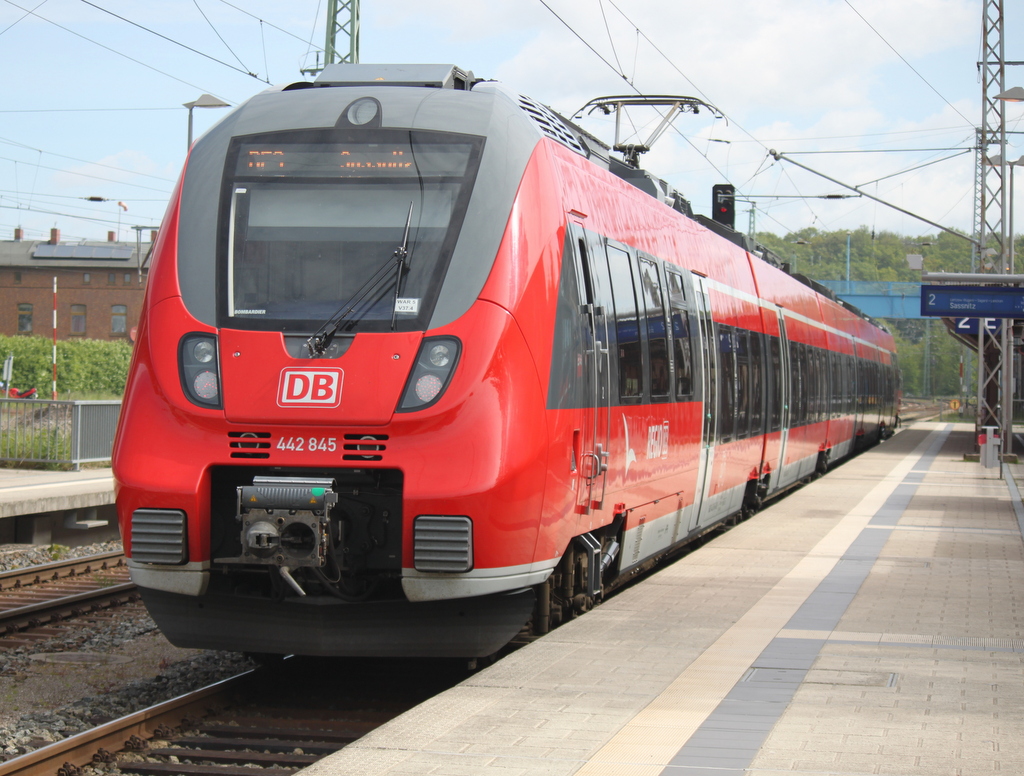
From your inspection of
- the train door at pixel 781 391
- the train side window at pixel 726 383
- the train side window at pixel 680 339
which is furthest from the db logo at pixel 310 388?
the train door at pixel 781 391

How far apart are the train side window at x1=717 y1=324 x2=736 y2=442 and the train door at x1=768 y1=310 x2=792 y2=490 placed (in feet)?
11.0

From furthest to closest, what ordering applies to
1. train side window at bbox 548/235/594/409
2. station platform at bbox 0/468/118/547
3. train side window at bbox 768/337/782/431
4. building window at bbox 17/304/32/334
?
building window at bbox 17/304/32/334 → train side window at bbox 768/337/782/431 → station platform at bbox 0/468/118/547 → train side window at bbox 548/235/594/409

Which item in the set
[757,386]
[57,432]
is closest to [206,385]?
[757,386]

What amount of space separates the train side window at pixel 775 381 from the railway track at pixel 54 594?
27.5 feet

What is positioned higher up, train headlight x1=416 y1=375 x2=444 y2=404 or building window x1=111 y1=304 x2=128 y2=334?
building window x1=111 y1=304 x2=128 y2=334

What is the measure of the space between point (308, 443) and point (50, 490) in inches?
452

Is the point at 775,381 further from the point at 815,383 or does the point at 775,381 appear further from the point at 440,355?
the point at 440,355

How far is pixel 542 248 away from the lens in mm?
6969

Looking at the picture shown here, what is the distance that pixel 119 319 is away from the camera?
70.7 metres

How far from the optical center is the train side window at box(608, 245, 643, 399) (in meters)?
8.41

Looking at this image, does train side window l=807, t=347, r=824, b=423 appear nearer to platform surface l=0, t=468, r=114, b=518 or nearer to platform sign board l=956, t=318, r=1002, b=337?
platform sign board l=956, t=318, r=1002, b=337

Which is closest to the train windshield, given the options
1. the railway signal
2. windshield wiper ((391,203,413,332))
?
windshield wiper ((391,203,413,332))

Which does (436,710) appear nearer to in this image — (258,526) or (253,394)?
(258,526)

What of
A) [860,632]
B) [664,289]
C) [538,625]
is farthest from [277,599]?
[664,289]
